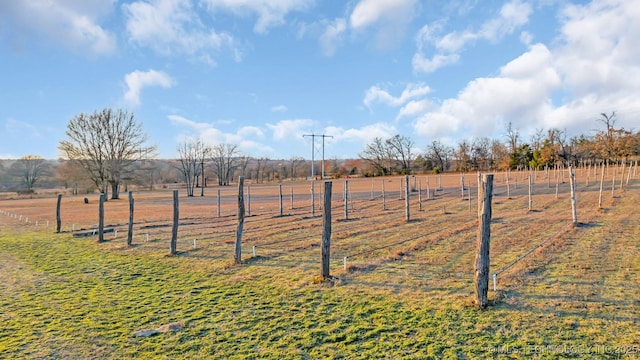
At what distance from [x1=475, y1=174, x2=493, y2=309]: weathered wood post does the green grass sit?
0.27m

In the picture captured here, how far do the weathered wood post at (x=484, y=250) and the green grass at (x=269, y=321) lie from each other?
0.88 feet

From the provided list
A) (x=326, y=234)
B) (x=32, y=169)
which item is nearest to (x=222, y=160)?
(x=32, y=169)

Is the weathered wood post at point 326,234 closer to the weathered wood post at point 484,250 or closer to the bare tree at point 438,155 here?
the weathered wood post at point 484,250

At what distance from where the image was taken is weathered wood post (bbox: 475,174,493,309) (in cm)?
595

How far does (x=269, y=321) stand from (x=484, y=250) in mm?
3677

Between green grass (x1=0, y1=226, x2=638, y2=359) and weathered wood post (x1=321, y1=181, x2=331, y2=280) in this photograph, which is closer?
green grass (x1=0, y1=226, x2=638, y2=359)

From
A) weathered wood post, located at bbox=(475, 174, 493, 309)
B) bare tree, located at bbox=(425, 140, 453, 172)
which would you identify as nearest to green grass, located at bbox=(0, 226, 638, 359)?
weathered wood post, located at bbox=(475, 174, 493, 309)

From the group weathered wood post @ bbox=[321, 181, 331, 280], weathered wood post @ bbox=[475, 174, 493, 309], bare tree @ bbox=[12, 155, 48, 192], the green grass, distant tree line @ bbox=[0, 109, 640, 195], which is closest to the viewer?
the green grass

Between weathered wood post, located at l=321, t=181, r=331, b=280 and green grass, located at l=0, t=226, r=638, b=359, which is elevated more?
weathered wood post, located at l=321, t=181, r=331, b=280

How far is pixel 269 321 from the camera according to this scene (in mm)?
5816

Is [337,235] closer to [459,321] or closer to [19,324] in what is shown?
[459,321]

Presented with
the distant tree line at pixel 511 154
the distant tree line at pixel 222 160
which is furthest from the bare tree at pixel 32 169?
the distant tree line at pixel 511 154

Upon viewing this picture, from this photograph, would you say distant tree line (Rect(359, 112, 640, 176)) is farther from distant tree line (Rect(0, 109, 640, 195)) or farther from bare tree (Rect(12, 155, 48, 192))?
bare tree (Rect(12, 155, 48, 192))

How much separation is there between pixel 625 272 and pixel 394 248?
17.6 ft
